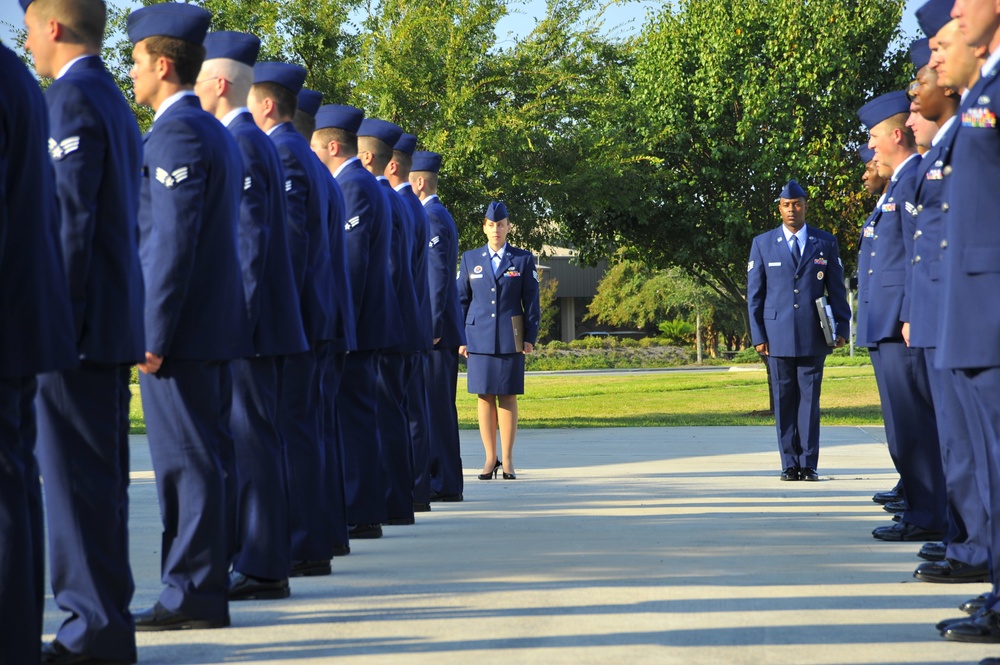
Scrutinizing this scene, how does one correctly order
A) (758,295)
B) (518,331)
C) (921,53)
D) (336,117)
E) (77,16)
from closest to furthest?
1. (77,16)
2. (921,53)
3. (336,117)
4. (518,331)
5. (758,295)

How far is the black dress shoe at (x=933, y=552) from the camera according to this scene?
269 inches

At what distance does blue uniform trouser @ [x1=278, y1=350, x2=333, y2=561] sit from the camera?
21.2ft

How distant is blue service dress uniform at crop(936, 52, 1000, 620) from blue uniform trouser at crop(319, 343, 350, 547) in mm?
3146

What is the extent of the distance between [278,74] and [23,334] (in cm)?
300

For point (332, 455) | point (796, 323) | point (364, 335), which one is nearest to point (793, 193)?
point (796, 323)

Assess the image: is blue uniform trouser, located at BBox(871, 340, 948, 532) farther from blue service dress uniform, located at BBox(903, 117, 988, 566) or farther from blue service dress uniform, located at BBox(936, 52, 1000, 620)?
blue service dress uniform, located at BBox(936, 52, 1000, 620)

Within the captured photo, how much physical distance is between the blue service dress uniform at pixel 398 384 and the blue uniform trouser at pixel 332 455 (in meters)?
1.18

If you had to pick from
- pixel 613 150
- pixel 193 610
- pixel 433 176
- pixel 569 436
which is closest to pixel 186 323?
pixel 193 610

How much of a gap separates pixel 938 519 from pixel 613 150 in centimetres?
1216

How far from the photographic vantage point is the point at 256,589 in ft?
19.2

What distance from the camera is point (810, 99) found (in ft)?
67.5

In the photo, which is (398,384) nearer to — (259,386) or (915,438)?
(259,386)

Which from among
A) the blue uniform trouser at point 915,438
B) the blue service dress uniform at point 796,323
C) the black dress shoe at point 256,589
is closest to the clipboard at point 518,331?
the blue service dress uniform at point 796,323

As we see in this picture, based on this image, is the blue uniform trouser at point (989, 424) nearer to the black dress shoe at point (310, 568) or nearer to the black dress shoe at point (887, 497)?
the black dress shoe at point (310, 568)
